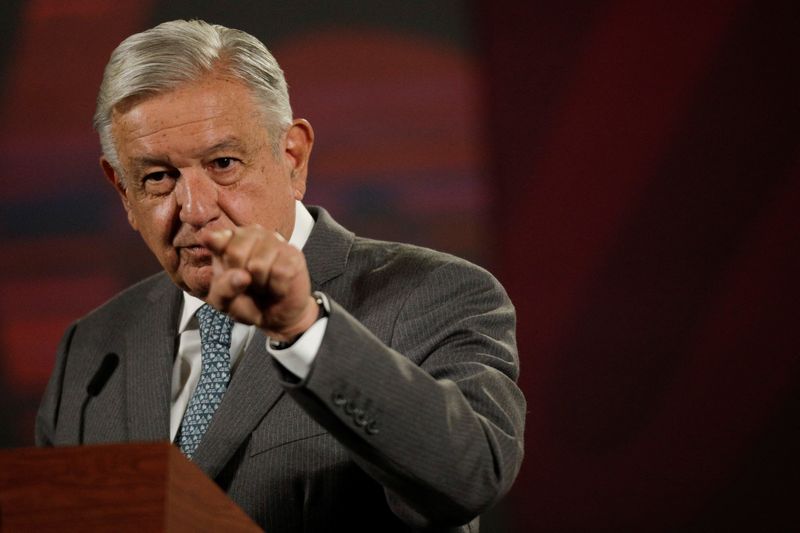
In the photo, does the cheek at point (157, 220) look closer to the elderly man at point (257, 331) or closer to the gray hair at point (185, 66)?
the elderly man at point (257, 331)

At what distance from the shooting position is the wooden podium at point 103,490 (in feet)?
3.63

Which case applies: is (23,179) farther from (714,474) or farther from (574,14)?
(714,474)

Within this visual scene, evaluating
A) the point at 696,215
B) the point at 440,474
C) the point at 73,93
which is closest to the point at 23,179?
the point at 73,93

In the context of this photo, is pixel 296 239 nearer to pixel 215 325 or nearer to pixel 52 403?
pixel 215 325

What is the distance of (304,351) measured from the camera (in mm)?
1306

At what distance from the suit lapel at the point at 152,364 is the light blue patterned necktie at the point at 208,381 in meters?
0.06

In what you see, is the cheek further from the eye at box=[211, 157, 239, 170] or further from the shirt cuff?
the shirt cuff

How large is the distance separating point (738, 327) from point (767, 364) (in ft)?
0.36

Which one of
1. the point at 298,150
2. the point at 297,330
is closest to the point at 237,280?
the point at 297,330

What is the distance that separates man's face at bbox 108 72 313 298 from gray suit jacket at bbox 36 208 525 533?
150mm

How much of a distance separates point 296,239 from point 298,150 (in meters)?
0.16

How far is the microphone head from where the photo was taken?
2.03m

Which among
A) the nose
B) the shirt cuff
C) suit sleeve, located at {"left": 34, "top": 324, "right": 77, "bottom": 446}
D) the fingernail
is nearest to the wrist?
the shirt cuff

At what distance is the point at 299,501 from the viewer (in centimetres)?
172
